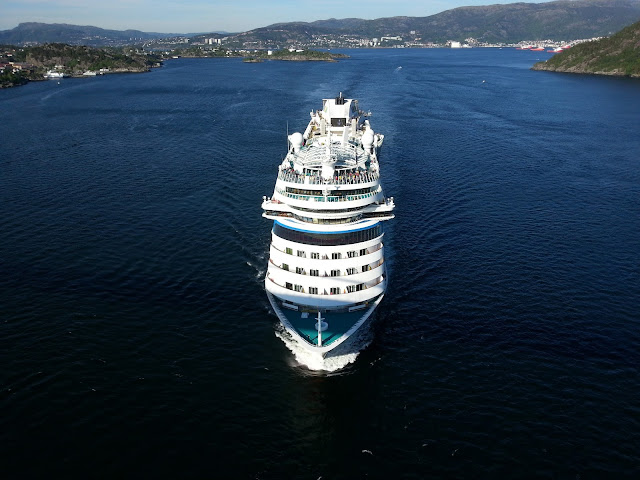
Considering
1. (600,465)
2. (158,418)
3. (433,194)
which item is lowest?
(600,465)

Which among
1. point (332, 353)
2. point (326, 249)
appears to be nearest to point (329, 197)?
point (326, 249)

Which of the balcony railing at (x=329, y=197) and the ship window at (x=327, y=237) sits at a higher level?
the balcony railing at (x=329, y=197)

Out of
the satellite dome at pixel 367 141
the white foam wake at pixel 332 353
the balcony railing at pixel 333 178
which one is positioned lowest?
the white foam wake at pixel 332 353

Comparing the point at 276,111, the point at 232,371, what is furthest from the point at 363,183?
the point at 276,111

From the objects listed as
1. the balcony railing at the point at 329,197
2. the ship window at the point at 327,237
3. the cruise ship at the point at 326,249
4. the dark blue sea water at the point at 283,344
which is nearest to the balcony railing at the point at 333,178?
the cruise ship at the point at 326,249

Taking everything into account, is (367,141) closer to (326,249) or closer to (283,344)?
(326,249)

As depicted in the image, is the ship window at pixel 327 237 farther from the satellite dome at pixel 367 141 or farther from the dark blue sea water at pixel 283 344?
the satellite dome at pixel 367 141

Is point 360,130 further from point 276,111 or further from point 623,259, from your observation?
point 276,111

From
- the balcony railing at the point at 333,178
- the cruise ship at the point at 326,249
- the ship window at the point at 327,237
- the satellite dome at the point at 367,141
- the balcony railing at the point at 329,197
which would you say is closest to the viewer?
the cruise ship at the point at 326,249
